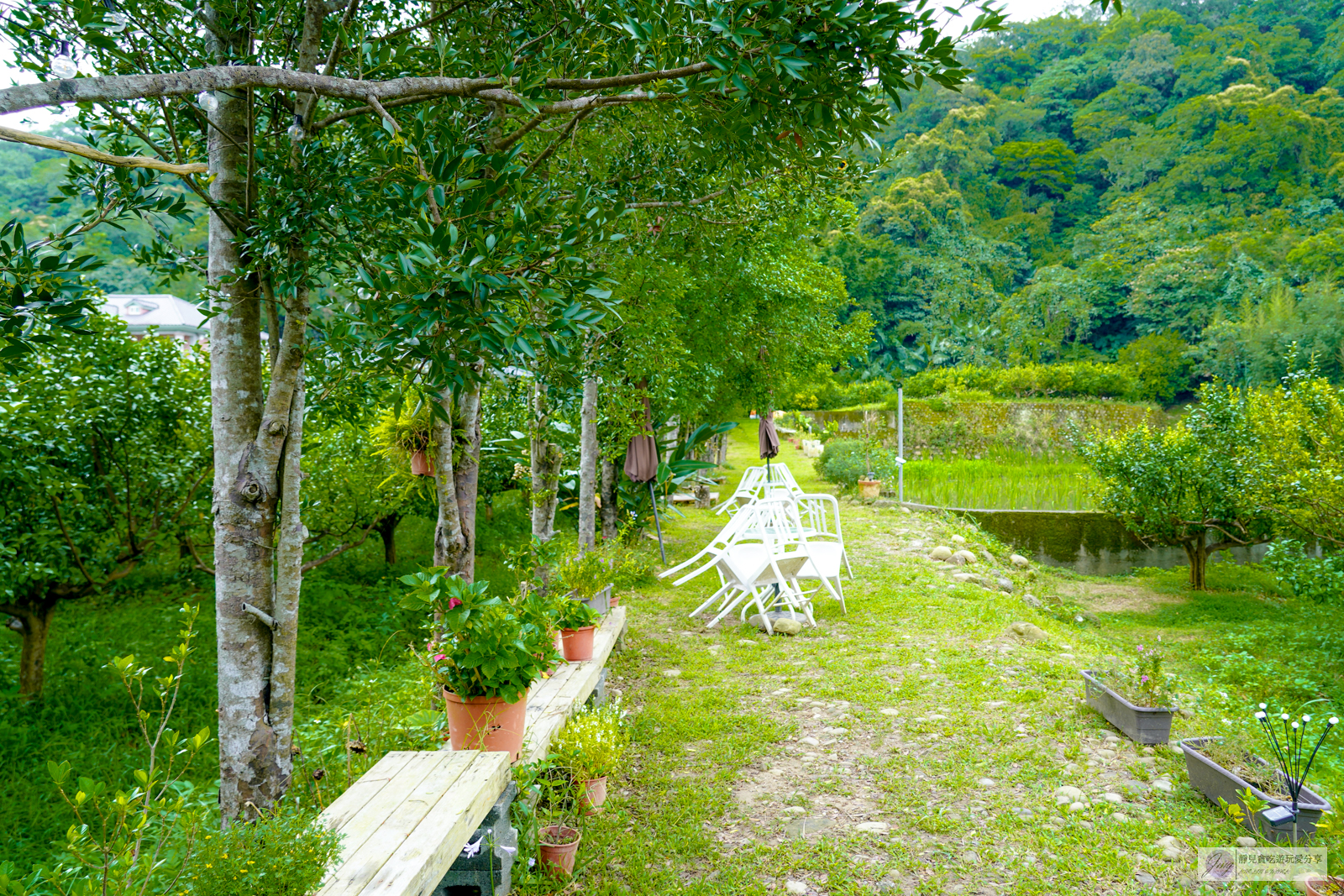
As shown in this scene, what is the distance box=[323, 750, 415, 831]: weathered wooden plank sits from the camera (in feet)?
6.74

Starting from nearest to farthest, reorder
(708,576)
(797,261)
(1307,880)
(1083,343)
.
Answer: (1307,880) → (708,576) → (797,261) → (1083,343)

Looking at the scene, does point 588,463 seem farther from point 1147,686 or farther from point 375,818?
point 375,818

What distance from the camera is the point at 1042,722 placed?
13.5 ft

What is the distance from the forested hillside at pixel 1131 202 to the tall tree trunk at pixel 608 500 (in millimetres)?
17794

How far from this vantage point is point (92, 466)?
5.71 metres

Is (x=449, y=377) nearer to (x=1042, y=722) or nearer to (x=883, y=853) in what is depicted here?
(x=883, y=853)

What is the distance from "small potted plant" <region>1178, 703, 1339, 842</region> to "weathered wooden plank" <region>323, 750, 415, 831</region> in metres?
3.13

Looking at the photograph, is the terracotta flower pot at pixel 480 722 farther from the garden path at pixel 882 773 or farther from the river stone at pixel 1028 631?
the river stone at pixel 1028 631

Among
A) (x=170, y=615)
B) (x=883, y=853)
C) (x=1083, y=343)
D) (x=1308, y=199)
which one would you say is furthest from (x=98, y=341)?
(x=1308, y=199)

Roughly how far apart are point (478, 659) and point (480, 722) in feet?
0.83

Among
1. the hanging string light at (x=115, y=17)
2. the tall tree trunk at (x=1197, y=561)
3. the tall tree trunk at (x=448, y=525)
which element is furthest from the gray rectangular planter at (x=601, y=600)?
the tall tree trunk at (x=1197, y=561)

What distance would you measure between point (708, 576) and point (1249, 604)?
6611mm

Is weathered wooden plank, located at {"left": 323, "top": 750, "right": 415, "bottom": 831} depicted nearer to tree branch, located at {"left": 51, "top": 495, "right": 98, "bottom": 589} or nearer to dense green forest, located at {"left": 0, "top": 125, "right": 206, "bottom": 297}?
tree branch, located at {"left": 51, "top": 495, "right": 98, "bottom": 589}

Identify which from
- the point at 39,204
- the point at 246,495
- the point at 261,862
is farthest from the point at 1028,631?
the point at 39,204
